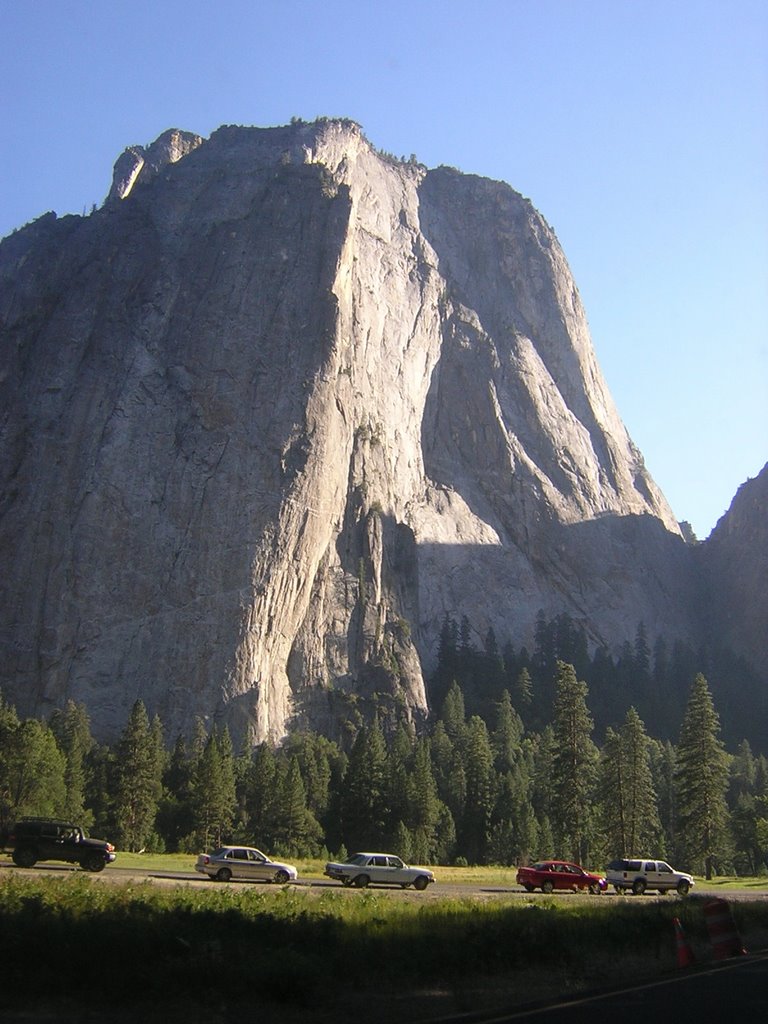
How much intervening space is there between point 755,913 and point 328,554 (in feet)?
310

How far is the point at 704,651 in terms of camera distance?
164000 millimetres

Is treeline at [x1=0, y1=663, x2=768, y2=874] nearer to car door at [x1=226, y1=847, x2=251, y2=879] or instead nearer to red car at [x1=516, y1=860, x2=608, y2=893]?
red car at [x1=516, y1=860, x2=608, y2=893]

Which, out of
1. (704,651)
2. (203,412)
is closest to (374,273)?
(203,412)

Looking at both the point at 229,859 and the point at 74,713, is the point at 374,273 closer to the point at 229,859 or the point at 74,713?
the point at 74,713

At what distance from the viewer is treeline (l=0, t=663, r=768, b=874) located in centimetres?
6712

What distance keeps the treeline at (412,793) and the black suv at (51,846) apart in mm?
31131

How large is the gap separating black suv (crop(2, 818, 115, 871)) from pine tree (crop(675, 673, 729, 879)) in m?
41.3

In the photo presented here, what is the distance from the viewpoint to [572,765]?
220 ft

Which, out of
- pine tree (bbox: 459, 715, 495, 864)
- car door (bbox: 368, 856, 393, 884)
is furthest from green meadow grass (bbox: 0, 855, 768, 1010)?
pine tree (bbox: 459, 715, 495, 864)

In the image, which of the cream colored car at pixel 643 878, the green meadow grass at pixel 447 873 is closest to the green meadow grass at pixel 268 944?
the cream colored car at pixel 643 878

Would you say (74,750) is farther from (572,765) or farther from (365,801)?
(572,765)

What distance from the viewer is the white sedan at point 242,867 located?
122 feet

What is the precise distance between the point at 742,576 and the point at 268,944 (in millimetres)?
170563

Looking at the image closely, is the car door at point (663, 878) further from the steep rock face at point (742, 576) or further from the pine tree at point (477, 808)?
the steep rock face at point (742, 576)
